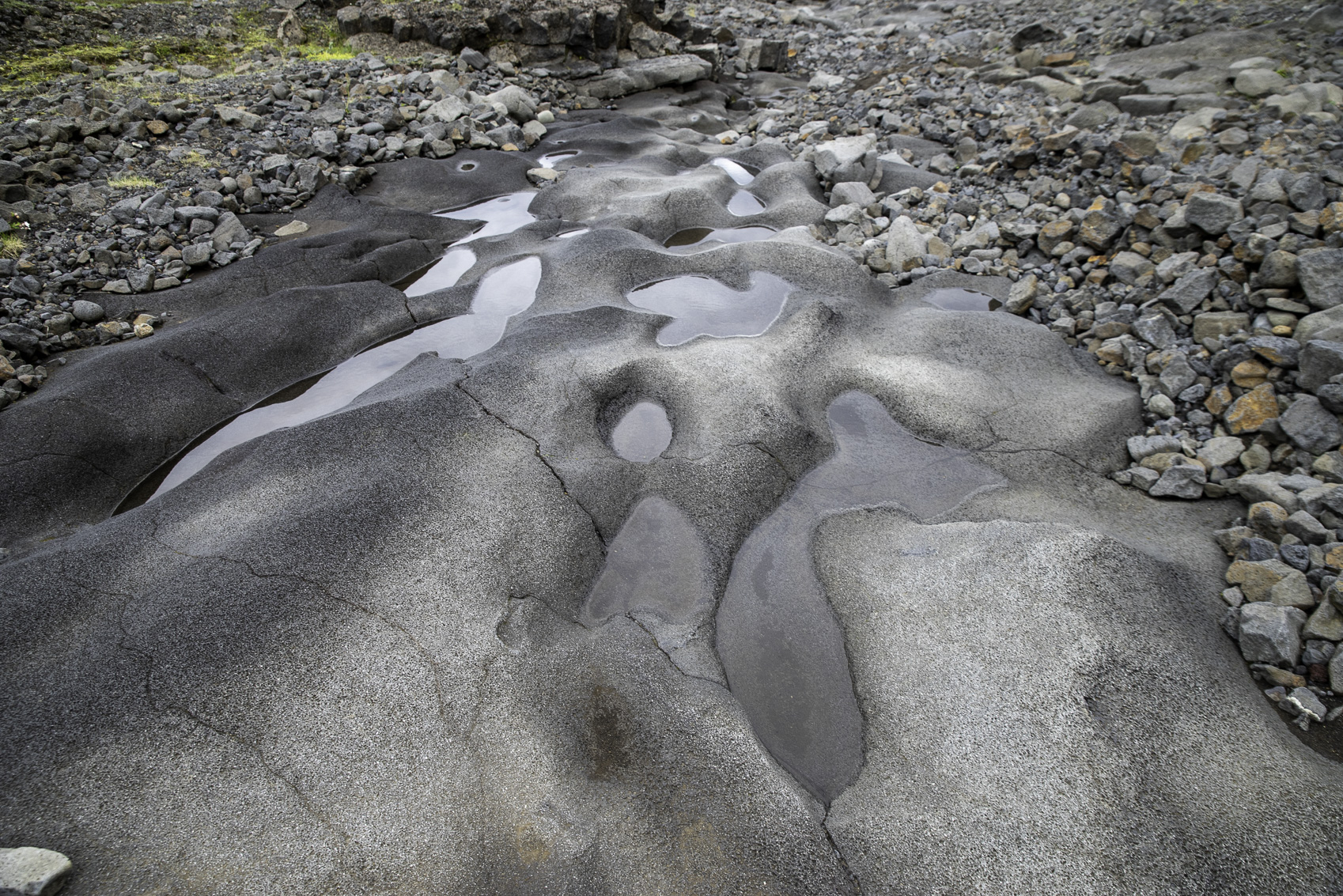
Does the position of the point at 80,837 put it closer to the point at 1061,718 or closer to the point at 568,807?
the point at 568,807

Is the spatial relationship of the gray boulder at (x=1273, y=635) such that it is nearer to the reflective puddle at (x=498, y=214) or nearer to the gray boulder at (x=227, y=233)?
the reflective puddle at (x=498, y=214)

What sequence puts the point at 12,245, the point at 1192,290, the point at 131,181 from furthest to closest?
the point at 131,181, the point at 12,245, the point at 1192,290

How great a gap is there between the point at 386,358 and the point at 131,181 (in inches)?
196

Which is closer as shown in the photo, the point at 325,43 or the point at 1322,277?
the point at 1322,277

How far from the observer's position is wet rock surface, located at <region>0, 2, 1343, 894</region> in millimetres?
2930

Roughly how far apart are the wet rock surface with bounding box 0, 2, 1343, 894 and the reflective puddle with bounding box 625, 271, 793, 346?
56 mm

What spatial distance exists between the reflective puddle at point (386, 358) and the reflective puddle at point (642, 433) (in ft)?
5.97

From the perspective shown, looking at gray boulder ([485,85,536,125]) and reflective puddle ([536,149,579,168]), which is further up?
gray boulder ([485,85,536,125])

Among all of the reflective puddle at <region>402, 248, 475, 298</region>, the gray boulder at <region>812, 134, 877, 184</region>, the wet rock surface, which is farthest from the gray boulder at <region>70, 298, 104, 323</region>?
the gray boulder at <region>812, 134, 877, 184</region>

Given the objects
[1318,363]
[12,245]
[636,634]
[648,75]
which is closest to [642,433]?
[636,634]

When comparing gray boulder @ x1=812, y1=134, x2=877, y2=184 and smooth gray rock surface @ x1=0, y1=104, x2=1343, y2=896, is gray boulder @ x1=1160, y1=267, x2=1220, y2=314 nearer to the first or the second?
smooth gray rock surface @ x1=0, y1=104, x2=1343, y2=896

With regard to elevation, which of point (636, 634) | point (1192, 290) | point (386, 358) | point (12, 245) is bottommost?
point (636, 634)

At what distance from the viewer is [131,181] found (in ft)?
26.1

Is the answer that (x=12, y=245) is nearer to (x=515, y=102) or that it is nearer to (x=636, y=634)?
(x=515, y=102)
